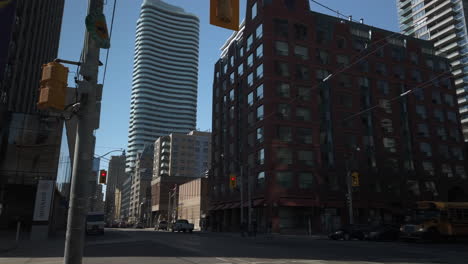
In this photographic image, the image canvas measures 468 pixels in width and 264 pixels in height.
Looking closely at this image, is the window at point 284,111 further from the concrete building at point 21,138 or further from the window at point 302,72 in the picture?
the concrete building at point 21,138

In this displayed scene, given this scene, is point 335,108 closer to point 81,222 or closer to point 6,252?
point 6,252

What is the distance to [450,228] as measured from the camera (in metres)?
27.5

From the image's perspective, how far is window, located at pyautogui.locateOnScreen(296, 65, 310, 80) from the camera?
182 ft

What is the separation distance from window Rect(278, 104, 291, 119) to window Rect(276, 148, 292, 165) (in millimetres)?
4486

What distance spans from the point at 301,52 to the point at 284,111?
32.5 feet

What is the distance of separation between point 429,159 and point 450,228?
39940 mm

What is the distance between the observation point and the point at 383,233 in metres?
31.7

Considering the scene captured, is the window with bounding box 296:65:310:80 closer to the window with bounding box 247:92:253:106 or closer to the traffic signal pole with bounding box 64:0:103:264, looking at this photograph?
the window with bounding box 247:92:253:106

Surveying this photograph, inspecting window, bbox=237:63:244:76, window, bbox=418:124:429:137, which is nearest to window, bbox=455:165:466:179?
window, bbox=418:124:429:137

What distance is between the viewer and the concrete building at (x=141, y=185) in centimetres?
15088

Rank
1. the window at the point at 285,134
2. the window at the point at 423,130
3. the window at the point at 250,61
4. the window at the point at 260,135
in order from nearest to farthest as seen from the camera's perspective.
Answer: the window at the point at 285,134 < the window at the point at 260,135 < the window at the point at 250,61 < the window at the point at 423,130

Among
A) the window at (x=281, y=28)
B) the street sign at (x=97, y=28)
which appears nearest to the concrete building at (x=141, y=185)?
the window at (x=281, y=28)

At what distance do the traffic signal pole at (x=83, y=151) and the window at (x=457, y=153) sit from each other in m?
71.8

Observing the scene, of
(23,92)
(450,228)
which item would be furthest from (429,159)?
(23,92)
